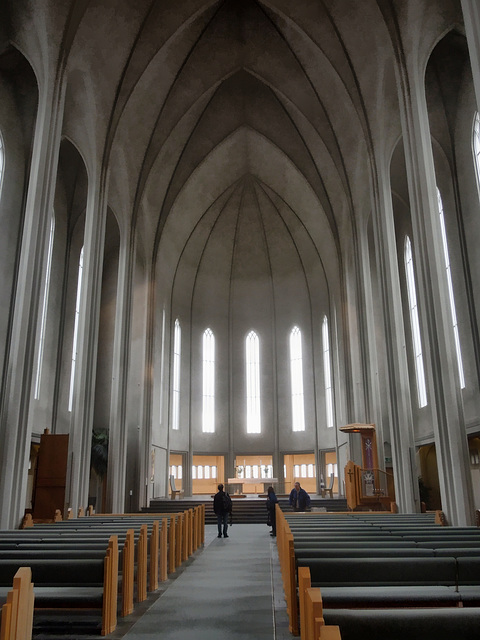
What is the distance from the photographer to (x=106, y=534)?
6660 millimetres

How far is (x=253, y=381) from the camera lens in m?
30.1

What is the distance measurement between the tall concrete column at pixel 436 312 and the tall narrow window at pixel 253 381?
18.6 m

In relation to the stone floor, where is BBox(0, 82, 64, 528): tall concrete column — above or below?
above

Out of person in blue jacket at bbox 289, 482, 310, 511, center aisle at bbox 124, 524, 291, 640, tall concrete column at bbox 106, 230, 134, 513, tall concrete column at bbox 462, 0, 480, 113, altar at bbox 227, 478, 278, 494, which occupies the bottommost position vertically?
center aisle at bbox 124, 524, 291, 640

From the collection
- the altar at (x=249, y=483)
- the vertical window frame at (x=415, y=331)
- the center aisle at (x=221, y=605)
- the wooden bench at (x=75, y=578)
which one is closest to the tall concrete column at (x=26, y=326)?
the center aisle at (x=221, y=605)

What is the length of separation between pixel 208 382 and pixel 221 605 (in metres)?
23.9

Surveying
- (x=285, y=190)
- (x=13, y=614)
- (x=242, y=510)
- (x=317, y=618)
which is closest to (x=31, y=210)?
(x=13, y=614)

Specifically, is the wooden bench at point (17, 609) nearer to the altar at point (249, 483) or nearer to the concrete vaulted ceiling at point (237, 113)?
the concrete vaulted ceiling at point (237, 113)

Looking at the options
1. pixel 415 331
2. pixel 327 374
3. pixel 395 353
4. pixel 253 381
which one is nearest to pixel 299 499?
pixel 395 353

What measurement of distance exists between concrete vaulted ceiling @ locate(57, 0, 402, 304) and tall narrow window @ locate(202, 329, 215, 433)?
190 inches

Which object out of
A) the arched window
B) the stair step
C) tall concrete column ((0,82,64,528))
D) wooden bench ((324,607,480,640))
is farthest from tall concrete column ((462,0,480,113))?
the stair step

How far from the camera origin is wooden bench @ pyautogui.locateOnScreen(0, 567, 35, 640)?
10.2 feet

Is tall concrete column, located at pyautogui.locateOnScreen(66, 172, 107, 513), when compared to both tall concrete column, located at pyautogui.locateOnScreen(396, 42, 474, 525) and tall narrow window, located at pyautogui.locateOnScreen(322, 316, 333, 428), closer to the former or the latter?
tall concrete column, located at pyautogui.locateOnScreen(396, 42, 474, 525)

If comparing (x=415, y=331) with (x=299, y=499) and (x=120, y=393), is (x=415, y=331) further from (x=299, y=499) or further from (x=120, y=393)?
(x=120, y=393)
